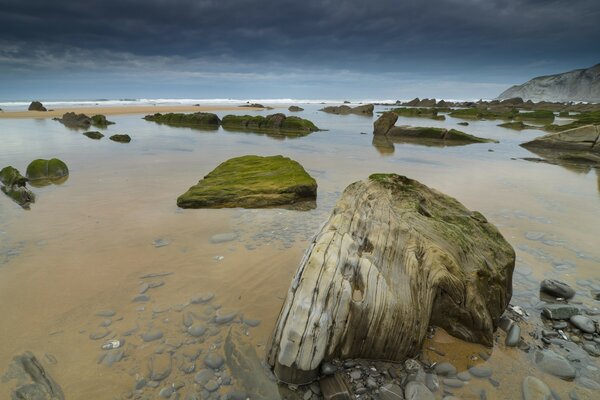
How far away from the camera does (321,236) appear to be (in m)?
4.16

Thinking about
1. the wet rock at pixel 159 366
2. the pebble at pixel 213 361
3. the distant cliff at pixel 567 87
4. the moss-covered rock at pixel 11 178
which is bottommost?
the pebble at pixel 213 361

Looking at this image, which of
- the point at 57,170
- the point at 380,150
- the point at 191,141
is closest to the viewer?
the point at 57,170

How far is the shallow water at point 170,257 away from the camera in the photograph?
3725mm

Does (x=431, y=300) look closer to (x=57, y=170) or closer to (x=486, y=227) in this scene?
(x=486, y=227)

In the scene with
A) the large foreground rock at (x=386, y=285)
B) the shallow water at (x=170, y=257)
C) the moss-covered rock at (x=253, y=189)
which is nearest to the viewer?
the large foreground rock at (x=386, y=285)

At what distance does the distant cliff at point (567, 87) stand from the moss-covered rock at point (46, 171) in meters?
189

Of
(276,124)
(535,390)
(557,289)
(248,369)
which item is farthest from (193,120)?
(535,390)

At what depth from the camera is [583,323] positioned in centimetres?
416

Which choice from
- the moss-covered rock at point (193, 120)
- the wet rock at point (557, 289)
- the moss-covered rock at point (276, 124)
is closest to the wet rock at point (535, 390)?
the wet rock at point (557, 289)

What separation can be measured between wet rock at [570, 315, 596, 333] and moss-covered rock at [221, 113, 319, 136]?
93.7 feet

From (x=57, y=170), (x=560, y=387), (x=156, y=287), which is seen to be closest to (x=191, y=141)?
(x=57, y=170)

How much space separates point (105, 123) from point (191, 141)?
1721 cm

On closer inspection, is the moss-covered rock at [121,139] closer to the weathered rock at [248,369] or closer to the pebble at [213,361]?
the weathered rock at [248,369]

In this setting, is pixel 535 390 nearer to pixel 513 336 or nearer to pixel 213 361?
pixel 513 336
